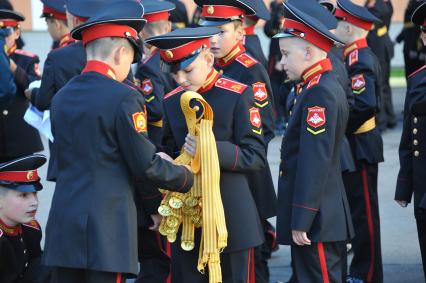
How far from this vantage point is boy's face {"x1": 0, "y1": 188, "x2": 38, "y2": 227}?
19.0ft

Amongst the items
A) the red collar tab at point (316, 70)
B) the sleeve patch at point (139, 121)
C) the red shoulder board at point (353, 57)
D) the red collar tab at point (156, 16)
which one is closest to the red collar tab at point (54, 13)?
the red collar tab at point (156, 16)

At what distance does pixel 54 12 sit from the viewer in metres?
7.36

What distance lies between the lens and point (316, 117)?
5.05m

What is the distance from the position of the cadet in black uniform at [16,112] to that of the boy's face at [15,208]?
6.18 ft

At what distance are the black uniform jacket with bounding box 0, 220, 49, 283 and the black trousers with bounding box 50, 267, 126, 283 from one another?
3.90 feet

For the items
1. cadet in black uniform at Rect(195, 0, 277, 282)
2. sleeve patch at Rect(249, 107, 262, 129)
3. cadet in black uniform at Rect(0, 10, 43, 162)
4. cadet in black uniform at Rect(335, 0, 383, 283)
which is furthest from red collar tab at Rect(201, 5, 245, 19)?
cadet in black uniform at Rect(0, 10, 43, 162)

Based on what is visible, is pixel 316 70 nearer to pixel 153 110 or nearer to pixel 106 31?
pixel 106 31

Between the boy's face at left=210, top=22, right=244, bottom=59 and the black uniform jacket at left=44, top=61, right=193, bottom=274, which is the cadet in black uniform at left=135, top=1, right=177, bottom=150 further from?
the black uniform jacket at left=44, top=61, right=193, bottom=274

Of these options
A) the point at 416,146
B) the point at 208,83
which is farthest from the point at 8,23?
the point at 416,146

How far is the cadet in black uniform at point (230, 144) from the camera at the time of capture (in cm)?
493

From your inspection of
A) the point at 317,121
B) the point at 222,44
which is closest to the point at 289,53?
the point at 317,121

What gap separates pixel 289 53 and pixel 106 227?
5.05 feet

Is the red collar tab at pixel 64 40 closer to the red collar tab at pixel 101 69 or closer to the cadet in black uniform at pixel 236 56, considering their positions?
the cadet in black uniform at pixel 236 56

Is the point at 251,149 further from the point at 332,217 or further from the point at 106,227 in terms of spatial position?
the point at 106,227
